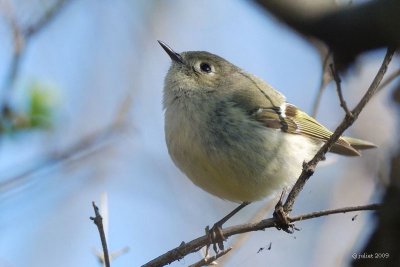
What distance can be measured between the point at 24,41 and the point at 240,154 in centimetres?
106

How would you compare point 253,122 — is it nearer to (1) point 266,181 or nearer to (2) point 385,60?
(1) point 266,181

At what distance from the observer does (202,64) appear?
3150 millimetres

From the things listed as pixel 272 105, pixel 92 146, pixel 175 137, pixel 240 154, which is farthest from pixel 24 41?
pixel 272 105

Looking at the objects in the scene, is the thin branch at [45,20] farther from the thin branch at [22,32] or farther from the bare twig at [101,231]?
the bare twig at [101,231]

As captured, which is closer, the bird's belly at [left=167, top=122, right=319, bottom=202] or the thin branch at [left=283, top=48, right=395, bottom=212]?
the thin branch at [left=283, top=48, right=395, bottom=212]

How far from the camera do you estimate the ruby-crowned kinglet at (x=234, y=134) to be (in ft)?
8.31

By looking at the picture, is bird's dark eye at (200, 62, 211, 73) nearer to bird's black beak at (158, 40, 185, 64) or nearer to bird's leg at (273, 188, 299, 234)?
bird's black beak at (158, 40, 185, 64)

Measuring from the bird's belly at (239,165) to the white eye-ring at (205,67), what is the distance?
0.59 metres

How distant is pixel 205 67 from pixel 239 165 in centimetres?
82

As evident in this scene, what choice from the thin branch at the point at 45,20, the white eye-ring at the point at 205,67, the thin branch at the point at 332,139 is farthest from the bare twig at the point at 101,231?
the white eye-ring at the point at 205,67

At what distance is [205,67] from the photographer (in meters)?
3.15

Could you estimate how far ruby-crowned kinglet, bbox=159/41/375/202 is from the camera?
2.53 meters

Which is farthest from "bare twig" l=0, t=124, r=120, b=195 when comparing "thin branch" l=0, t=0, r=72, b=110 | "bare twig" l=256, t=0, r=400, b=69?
"bare twig" l=256, t=0, r=400, b=69

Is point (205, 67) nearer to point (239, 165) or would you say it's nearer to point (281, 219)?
point (239, 165)
